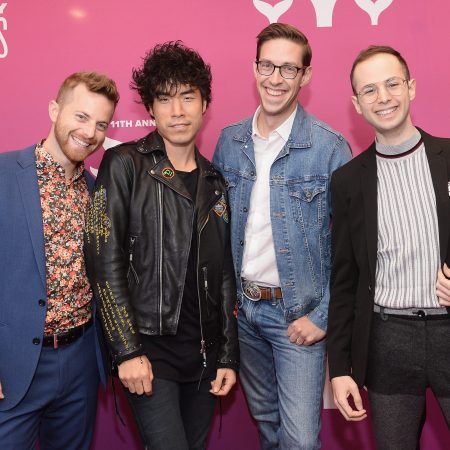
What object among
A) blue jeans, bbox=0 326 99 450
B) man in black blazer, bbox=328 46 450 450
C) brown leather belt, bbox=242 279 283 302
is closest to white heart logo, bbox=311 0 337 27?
man in black blazer, bbox=328 46 450 450

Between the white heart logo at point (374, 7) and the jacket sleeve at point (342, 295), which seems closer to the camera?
the jacket sleeve at point (342, 295)

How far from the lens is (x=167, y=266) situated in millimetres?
2033

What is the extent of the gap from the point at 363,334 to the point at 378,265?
256mm

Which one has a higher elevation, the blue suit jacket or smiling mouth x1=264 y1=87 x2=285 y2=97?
smiling mouth x1=264 y1=87 x2=285 y2=97

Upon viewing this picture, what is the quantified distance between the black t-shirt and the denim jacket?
0.31 m

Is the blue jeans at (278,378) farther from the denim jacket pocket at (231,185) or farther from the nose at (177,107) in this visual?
the nose at (177,107)

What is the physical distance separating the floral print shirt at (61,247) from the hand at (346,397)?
1018mm

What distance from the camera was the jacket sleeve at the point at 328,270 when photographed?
7.35 feet

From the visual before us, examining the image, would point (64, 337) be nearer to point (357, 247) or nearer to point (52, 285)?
point (52, 285)

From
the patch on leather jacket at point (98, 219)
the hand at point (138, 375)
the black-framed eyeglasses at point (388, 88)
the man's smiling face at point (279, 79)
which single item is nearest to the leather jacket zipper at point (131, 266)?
the patch on leather jacket at point (98, 219)

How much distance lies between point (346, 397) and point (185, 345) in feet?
2.10

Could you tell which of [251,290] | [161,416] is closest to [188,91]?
[251,290]

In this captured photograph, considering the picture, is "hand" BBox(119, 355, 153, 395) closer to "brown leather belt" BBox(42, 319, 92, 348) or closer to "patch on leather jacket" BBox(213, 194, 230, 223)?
"brown leather belt" BBox(42, 319, 92, 348)

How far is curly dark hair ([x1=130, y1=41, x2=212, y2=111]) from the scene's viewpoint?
2166 mm
